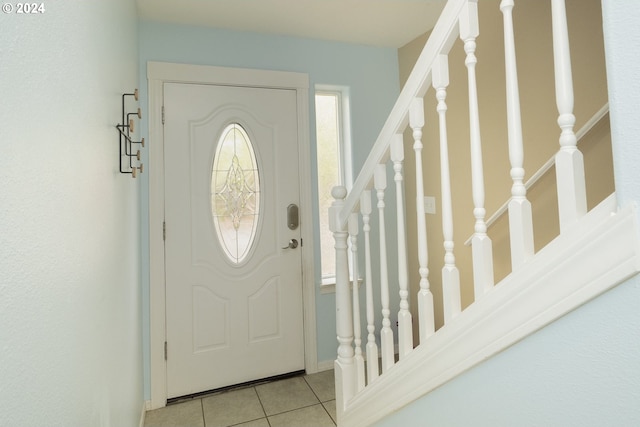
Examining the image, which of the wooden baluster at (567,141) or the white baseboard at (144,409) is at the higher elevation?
the wooden baluster at (567,141)

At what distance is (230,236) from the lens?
2627 millimetres

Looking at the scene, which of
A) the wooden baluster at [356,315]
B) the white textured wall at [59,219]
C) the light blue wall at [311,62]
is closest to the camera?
the white textured wall at [59,219]

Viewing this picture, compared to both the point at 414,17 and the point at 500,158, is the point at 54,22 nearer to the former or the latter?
the point at 500,158

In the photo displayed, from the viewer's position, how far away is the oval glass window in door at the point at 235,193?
103 inches

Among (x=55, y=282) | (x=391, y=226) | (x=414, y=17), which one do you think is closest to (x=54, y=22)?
(x=55, y=282)

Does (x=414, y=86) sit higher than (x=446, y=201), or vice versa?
(x=414, y=86)

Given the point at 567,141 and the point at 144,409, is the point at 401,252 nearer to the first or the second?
the point at 567,141

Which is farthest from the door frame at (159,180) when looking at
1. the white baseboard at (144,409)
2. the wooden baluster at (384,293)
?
the wooden baluster at (384,293)

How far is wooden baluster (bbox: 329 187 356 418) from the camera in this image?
5.17 feet

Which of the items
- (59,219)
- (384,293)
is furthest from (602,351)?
(59,219)

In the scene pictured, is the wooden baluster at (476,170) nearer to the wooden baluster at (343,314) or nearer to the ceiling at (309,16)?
the wooden baluster at (343,314)

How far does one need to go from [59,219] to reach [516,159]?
0.94 m

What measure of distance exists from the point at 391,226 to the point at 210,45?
1.86m

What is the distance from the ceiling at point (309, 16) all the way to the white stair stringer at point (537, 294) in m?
2.14
